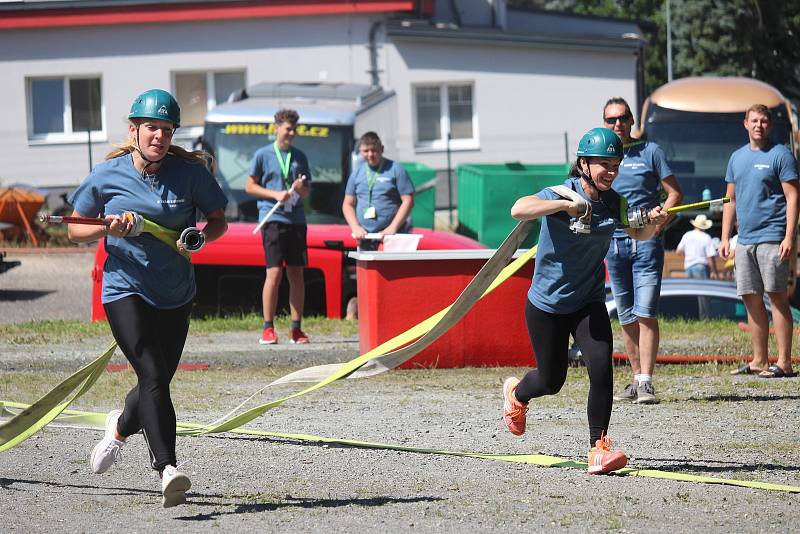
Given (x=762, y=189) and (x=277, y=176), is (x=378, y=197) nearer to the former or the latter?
(x=277, y=176)

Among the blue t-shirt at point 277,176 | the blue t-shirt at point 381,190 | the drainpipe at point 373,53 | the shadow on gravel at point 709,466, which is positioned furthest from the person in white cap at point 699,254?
the drainpipe at point 373,53

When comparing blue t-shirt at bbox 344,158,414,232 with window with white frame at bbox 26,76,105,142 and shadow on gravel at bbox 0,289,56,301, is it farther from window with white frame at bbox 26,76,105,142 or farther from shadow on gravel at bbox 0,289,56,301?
window with white frame at bbox 26,76,105,142

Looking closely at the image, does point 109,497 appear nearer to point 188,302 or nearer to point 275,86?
point 188,302

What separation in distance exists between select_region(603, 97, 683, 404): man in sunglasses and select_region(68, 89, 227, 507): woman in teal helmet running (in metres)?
3.22

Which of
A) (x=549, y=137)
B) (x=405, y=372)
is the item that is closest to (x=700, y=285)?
(x=405, y=372)

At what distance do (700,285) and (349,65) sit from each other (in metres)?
17.7

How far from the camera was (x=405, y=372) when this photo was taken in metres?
10.2

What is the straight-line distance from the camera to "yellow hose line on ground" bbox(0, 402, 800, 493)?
6.31 m

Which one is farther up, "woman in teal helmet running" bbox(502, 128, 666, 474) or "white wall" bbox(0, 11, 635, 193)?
"white wall" bbox(0, 11, 635, 193)

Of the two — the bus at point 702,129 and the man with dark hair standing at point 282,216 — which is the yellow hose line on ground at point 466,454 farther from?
the bus at point 702,129

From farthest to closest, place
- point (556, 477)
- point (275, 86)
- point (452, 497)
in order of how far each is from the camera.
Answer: point (275, 86)
point (556, 477)
point (452, 497)

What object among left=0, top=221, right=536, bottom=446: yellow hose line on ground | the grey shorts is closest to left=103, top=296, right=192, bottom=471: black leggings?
left=0, top=221, right=536, bottom=446: yellow hose line on ground

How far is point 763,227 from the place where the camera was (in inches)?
374

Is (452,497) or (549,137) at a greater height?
(549,137)
